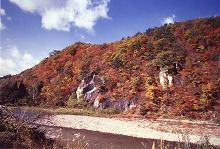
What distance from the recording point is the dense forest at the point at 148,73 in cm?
2831

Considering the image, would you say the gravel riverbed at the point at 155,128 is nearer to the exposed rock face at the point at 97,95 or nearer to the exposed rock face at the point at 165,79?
the exposed rock face at the point at 97,95

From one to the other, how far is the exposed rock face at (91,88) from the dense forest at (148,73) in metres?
1.17

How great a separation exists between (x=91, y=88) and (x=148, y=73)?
11.3 m

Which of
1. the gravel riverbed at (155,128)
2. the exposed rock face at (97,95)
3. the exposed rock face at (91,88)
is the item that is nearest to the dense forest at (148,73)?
the exposed rock face at (97,95)

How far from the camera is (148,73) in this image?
117 ft

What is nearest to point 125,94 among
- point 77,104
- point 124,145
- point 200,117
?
point 77,104

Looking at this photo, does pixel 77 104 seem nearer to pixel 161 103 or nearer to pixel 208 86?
pixel 161 103

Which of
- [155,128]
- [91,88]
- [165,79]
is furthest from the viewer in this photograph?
[91,88]

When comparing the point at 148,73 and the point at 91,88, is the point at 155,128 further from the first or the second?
the point at 91,88

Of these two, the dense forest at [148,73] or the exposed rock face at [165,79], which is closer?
the dense forest at [148,73]

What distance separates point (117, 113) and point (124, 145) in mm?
15776

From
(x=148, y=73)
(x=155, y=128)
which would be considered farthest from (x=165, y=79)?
(x=155, y=128)

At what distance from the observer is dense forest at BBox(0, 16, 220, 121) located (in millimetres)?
28312

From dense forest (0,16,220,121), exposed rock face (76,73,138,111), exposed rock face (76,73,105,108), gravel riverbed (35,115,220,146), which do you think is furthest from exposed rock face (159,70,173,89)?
exposed rock face (76,73,105,108)
